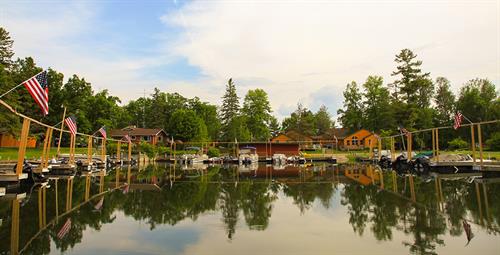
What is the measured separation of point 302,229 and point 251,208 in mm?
3878

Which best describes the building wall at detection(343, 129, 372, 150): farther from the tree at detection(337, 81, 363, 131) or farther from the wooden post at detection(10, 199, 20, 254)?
the wooden post at detection(10, 199, 20, 254)

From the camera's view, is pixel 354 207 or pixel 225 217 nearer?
pixel 225 217

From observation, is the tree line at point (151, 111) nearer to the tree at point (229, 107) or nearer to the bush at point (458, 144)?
the tree at point (229, 107)

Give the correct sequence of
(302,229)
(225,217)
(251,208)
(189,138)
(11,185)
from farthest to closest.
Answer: (189,138)
(11,185)
(251,208)
(225,217)
(302,229)

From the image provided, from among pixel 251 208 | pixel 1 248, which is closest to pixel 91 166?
pixel 251 208

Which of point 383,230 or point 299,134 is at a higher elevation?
point 299,134

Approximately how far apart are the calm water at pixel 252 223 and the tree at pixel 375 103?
64.0 meters

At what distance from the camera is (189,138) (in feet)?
248

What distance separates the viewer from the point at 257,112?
86.7m

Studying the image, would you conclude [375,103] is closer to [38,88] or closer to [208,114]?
[208,114]

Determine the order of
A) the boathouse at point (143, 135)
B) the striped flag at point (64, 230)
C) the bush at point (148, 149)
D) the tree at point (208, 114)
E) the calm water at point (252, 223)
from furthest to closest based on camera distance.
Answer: the tree at point (208, 114)
the boathouse at point (143, 135)
the bush at point (148, 149)
the striped flag at point (64, 230)
the calm water at point (252, 223)

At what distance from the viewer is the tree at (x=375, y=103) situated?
80.4 meters

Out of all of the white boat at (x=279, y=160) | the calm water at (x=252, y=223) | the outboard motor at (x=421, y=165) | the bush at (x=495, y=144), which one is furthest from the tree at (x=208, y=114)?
the calm water at (x=252, y=223)

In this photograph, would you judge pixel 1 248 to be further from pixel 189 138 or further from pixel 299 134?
pixel 299 134
